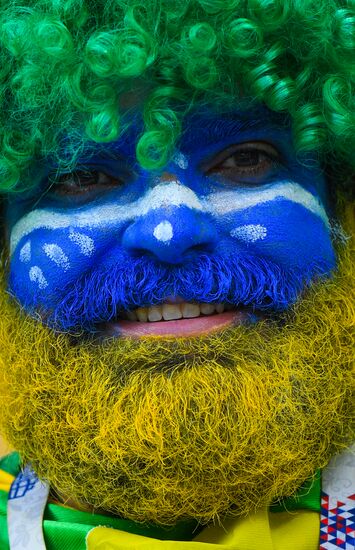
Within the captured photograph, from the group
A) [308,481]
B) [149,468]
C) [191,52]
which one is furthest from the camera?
[308,481]

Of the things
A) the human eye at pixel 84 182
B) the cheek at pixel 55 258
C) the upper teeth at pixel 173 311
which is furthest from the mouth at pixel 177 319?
the human eye at pixel 84 182

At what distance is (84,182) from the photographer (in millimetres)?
1490

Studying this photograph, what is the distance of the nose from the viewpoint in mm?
1354

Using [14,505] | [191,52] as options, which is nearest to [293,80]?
[191,52]

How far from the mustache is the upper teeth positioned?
25 mm

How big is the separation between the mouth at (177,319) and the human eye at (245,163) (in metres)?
0.23

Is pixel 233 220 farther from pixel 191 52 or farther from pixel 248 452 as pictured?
pixel 248 452

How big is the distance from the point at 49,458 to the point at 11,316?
0.94ft

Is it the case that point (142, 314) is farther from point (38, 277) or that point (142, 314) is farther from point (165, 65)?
point (165, 65)

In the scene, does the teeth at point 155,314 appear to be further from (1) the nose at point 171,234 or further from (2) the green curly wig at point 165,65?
(2) the green curly wig at point 165,65

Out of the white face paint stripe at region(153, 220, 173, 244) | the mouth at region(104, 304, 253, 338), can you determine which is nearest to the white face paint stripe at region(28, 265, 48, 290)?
the mouth at region(104, 304, 253, 338)

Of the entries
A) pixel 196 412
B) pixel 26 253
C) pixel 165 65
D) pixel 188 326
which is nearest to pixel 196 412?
pixel 196 412

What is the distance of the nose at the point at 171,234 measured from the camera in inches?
53.3

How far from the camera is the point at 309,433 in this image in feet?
4.76
